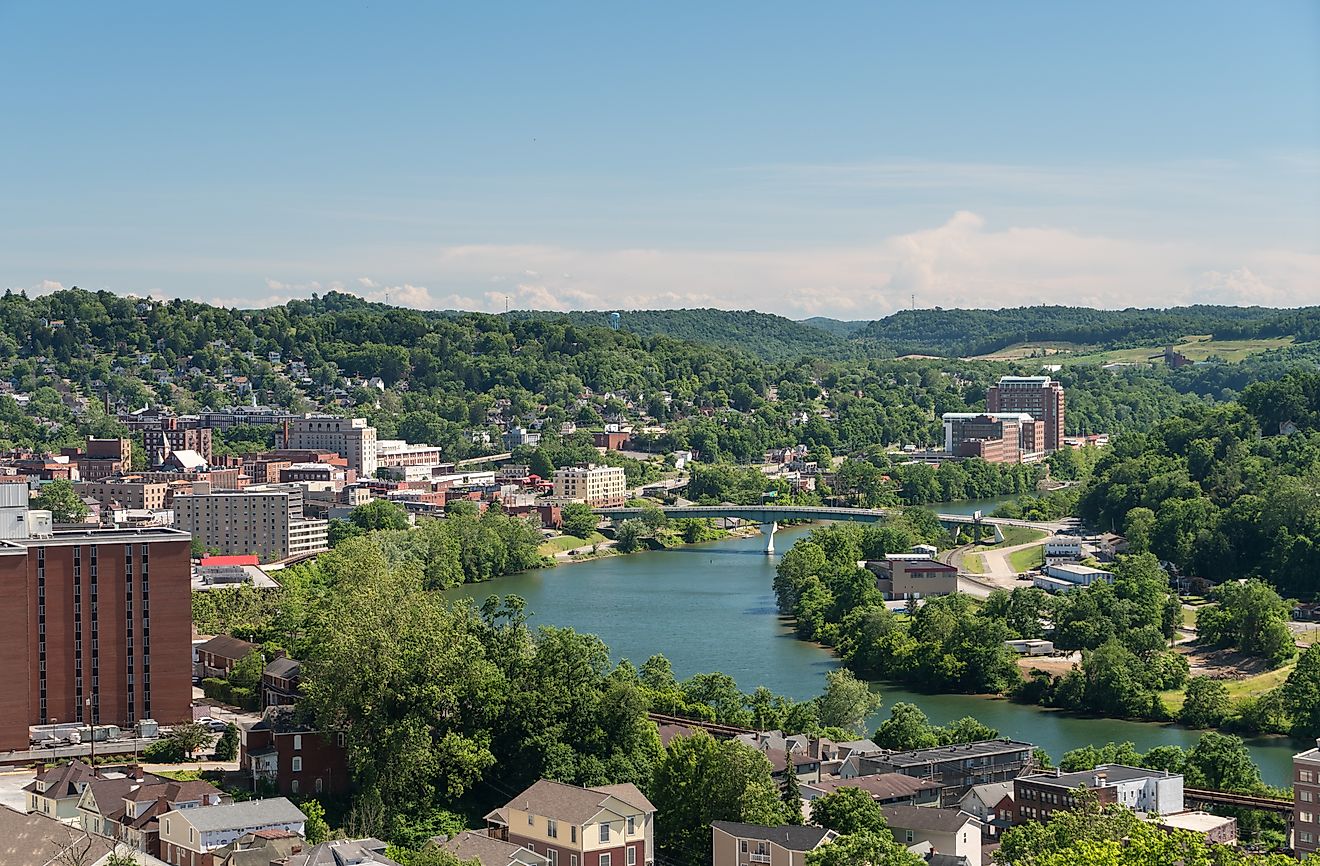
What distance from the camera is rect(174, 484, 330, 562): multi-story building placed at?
98.4ft

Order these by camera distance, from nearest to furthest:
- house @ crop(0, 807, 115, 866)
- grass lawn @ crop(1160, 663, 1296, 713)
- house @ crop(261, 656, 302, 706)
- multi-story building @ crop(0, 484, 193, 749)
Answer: house @ crop(0, 807, 115, 866)
multi-story building @ crop(0, 484, 193, 749)
house @ crop(261, 656, 302, 706)
grass lawn @ crop(1160, 663, 1296, 713)

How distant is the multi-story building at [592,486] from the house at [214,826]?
81.7 ft

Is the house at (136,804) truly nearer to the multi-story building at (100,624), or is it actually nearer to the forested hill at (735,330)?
the multi-story building at (100,624)

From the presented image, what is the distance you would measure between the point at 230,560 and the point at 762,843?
1728 cm

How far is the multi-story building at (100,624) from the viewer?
14.3 m

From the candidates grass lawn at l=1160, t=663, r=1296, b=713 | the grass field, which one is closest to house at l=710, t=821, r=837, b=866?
grass lawn at l=1160, t=663, r=1296, b=713

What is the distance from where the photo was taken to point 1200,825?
12.7m

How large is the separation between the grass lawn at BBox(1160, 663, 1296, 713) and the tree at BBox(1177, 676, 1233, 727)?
22cm

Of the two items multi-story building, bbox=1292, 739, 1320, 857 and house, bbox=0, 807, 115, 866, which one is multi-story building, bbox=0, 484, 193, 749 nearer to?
house, bbox=0, 807, 115, 866

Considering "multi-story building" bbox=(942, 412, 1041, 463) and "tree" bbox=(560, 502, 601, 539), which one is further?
"multi-story building" bbox=(942, 412, 1041, 463)

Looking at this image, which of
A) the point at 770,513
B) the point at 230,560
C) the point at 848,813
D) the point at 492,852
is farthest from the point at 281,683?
the point at 770,513

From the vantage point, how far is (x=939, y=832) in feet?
39.8

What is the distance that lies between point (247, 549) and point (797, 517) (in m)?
9.95

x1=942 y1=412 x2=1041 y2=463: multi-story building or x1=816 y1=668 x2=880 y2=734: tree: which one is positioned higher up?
x1=942 y1=412 x2=1041 y2=463: multi-story building
